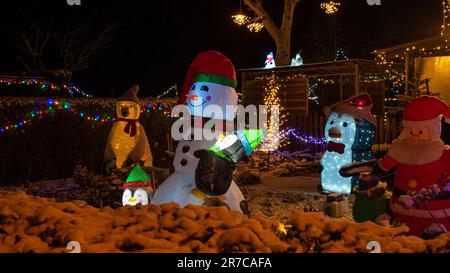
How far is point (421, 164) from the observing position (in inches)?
247

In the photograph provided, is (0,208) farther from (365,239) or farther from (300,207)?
(300,207)

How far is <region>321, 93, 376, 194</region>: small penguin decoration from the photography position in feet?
33.2

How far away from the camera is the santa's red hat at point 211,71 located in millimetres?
6723

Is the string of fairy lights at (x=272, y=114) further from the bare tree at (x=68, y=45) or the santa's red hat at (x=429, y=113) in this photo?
the bare tree at (x=68, y=45)

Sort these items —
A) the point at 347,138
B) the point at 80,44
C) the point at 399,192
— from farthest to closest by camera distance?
1. the point at 80,44
2. the point at 347,138
3. the point at 399,192

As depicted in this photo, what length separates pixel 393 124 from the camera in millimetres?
16078

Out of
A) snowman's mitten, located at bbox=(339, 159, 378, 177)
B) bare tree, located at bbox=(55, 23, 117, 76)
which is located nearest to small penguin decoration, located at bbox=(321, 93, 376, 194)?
snowman's mitten, located at bbox=(339, 159, 378, 177)

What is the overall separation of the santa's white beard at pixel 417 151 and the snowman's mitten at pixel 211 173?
1987 mm

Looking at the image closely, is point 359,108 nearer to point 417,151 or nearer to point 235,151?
point 417,151

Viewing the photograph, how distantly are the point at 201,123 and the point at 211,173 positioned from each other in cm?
72

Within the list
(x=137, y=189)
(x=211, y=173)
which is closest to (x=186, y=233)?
(x=211, y=173)

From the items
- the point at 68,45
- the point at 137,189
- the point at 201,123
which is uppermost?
the point at 68,45

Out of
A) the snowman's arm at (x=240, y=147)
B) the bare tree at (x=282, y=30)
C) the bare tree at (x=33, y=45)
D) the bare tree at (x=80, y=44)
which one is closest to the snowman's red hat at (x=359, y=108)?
the snowman's arm at (x=240, y=147)

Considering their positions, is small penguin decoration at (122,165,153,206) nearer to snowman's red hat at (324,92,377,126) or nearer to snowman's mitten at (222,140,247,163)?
snowman's mitten at (222,140,247,163)
